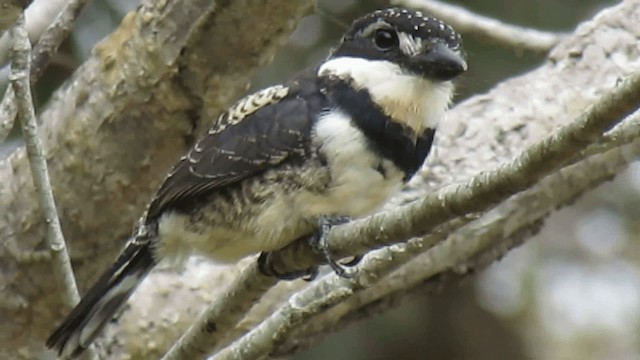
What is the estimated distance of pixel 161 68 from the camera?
124 inches

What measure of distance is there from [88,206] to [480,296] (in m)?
1.85

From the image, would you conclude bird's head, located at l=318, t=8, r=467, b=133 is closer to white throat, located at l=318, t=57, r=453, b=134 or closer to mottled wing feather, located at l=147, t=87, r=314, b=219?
white throat, located at l=318, t=57, r=453, b=134

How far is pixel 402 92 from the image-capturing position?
2.63 meters

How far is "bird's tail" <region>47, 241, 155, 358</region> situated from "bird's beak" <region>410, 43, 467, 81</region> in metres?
0.69

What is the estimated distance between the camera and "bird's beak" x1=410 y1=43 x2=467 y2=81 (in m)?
2.59

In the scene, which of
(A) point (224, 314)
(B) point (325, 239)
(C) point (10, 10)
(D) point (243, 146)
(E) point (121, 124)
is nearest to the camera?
(C) point (10, 10)

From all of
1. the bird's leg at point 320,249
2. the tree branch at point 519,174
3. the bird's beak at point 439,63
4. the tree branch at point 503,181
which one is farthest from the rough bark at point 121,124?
the tree branch at point 503,181

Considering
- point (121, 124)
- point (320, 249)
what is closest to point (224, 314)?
point (320, 249)

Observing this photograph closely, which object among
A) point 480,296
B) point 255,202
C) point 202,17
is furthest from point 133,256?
point 480,296

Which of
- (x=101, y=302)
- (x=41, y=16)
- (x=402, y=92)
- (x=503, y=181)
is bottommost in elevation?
(x=101, y=302)

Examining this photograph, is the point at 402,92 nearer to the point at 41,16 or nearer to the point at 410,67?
the point at 410,67

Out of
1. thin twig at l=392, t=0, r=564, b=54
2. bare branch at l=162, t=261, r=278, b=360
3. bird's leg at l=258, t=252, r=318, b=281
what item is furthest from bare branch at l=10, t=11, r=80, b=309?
thin twig at l=392, t=0, r=564, b=54

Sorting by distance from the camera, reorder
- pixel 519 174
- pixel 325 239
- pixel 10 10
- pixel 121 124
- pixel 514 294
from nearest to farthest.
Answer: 1. pixel 10 10
2. pixel 519 174
3. pixel 325 239
4. pixel 121 124
5. pixel 514 294

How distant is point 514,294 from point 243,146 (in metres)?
2.28
